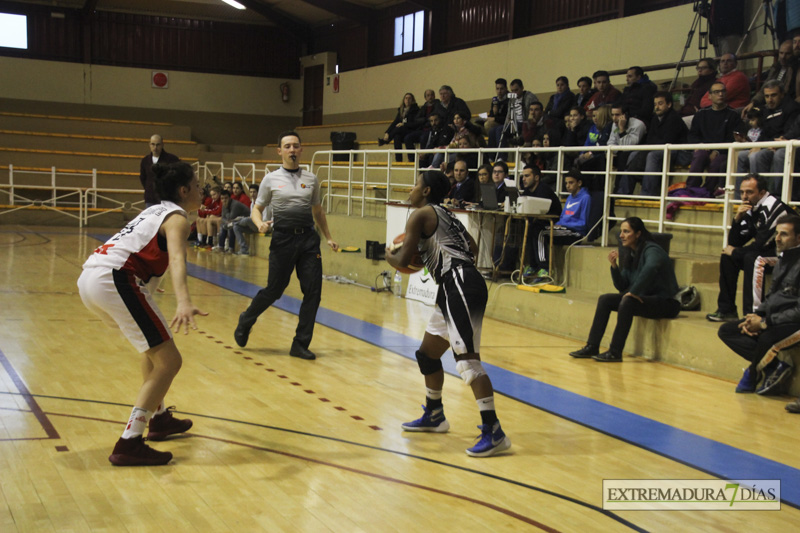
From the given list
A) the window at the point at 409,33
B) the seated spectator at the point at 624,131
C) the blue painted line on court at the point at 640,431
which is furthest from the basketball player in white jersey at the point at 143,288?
the window at the point at 409,33

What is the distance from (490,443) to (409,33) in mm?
18868

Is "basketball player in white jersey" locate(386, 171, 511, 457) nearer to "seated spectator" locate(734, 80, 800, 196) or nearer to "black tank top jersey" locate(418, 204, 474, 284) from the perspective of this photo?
"black tank top jersey" locate(418, 204, 474, 284)

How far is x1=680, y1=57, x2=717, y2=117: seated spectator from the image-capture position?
10.9m

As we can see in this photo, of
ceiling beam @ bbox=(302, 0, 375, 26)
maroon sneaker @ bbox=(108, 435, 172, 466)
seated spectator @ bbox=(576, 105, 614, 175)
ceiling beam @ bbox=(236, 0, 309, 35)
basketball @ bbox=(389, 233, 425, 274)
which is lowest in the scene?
maroon sneaker @ bbox=(108, 435, 172, 466)

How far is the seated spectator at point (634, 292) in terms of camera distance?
23.8ft

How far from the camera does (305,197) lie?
6.93 metres

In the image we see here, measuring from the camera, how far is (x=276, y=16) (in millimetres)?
25594

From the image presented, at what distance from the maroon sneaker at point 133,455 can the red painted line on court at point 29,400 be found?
62cm

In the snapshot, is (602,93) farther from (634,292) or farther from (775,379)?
(775,379)

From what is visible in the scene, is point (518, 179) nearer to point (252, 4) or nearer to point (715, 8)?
point (715, 8)

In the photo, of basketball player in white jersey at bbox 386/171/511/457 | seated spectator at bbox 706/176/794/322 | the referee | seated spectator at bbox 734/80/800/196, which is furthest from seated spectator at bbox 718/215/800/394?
the referee

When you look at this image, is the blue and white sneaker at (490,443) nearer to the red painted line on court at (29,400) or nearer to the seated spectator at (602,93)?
the red painted line on court at (29,400)

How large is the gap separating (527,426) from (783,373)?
7.37 feet

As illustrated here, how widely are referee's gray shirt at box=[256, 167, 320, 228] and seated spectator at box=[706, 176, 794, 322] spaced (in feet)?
12.1
